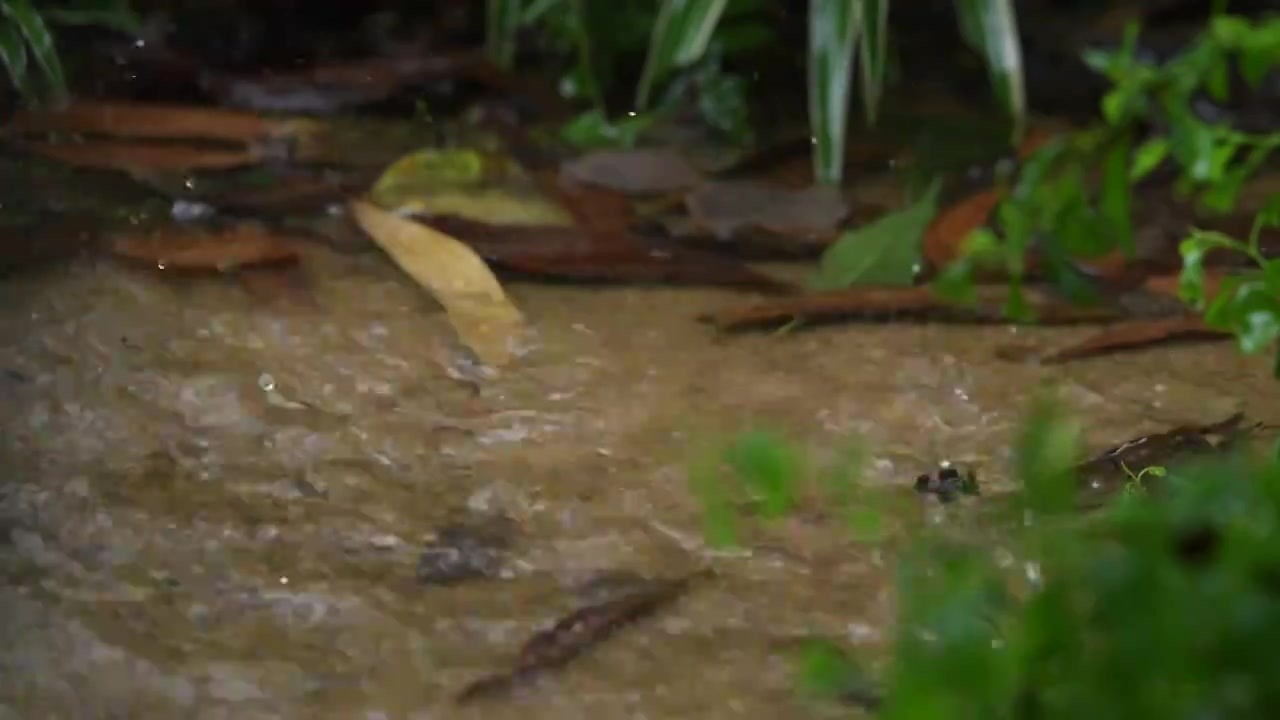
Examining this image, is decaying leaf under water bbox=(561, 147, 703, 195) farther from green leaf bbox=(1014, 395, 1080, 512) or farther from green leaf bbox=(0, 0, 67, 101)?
green leaf bbox=(1014, 395, 1080, 512)

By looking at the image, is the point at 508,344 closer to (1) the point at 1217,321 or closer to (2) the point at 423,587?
(2) the point at 423,587

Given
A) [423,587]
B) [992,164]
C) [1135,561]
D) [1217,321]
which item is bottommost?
[992,164]

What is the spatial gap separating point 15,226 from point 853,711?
3.51 ft

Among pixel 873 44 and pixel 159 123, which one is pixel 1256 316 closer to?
pixel 873 44

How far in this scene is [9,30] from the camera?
1.74 m

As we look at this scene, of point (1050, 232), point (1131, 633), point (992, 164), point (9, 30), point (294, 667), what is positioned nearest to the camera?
point (1131, 633)

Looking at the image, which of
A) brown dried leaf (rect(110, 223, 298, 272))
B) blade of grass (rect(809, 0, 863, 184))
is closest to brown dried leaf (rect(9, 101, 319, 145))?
brown dried leaf (rect(110, 223, 298, 272))

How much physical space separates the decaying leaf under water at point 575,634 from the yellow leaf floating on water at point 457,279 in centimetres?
37

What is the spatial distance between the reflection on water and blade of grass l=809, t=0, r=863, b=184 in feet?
1.17

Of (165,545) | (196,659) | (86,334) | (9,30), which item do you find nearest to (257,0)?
(9,30)

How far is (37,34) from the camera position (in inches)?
67.2

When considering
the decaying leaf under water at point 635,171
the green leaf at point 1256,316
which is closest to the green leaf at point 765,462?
the green leaf at point 1256,316

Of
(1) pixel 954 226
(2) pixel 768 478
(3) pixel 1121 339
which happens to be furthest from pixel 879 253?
(2) pixel 768 478

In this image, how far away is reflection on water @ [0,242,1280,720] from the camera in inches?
29.4
